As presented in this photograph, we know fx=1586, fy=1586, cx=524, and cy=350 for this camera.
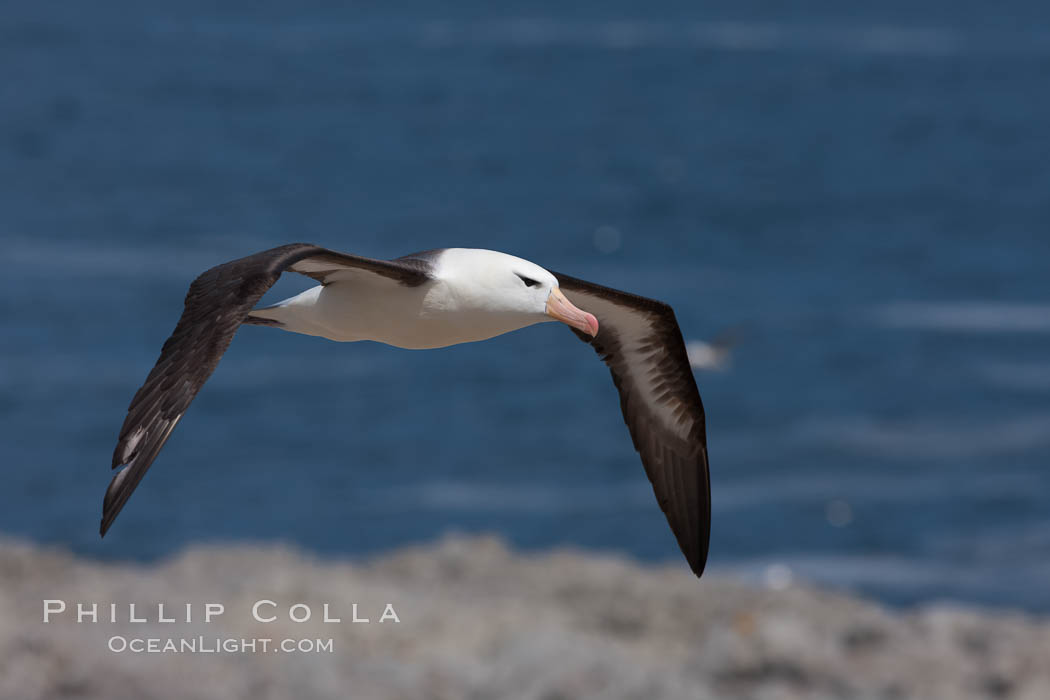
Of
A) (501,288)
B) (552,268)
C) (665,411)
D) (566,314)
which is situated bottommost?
(665,411)

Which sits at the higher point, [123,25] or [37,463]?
[123,25]

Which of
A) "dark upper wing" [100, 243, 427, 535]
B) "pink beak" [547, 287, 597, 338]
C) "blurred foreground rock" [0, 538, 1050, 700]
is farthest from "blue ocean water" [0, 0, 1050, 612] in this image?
"dark upper wing" [100, 243, 427, 535]

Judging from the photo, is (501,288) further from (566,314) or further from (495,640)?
(495,640)

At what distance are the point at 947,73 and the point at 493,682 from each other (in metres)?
97.8

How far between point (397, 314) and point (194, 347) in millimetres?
1496

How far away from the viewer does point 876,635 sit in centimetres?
1588

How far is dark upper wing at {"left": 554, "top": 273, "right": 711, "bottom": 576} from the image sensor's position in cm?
1027

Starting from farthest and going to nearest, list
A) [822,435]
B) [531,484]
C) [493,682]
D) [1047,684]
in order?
1. [822,435]
2. [531,484]
3. [1047,684]
4. [493,682]

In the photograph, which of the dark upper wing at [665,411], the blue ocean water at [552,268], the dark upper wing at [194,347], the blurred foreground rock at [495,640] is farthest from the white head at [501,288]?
the blue ocean water at [552,268]

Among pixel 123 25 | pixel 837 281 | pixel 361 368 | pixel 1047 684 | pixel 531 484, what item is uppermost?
pixel 123 25

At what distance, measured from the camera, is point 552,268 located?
52.7m

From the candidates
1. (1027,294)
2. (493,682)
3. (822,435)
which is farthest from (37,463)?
(1027,294)

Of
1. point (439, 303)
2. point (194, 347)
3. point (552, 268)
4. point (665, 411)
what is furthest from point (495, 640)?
point (552, 268)

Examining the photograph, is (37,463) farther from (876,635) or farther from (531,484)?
(876,635)
